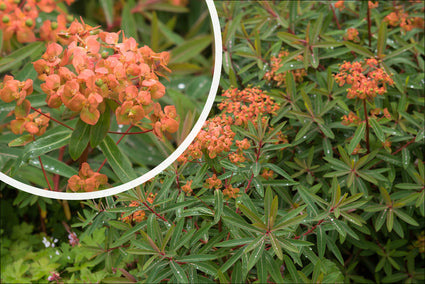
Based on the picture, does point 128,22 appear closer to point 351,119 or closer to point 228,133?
point 228,133

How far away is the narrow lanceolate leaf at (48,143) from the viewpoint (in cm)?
104

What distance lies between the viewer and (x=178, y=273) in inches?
41.1

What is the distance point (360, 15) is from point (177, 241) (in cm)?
109

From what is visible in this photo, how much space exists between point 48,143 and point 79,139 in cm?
9

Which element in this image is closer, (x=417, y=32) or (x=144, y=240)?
(x=144, y=240)

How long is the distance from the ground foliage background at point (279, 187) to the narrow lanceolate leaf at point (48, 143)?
207 millimetres

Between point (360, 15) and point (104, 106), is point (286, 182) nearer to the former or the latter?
point (104, 106)

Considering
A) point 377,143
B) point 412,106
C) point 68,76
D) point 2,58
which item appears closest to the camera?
point 68,76

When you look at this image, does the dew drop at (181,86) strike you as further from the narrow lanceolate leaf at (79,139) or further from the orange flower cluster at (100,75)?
the narrow lanceolate leaf at (79,139)

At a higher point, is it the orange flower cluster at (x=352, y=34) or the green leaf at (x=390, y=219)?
the orange flower cluster at (x=352, y=34)

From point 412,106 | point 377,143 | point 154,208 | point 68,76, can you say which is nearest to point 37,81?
point 68,76

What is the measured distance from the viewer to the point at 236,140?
1.11 meters

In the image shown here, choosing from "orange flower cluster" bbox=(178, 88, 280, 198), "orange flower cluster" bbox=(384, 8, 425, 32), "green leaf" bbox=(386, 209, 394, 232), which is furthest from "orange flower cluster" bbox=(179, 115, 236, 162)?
"orange flower cluster" bbox=(384, 8, 425, 32)

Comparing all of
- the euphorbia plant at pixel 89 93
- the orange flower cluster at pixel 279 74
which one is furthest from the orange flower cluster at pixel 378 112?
the euphorbia plant at pixel 89 93
